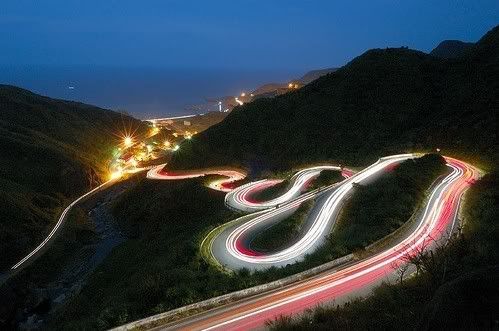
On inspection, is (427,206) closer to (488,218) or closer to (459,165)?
(488,218)

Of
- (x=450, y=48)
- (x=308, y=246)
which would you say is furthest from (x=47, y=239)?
(x=450, y=48)

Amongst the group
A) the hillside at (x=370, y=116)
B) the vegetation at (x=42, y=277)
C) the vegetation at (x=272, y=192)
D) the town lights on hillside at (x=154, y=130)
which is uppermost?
the town lights on hillside at (x=154, y=130)

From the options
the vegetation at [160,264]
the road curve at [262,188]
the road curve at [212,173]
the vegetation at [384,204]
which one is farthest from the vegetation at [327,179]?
the road curve at [212,173]

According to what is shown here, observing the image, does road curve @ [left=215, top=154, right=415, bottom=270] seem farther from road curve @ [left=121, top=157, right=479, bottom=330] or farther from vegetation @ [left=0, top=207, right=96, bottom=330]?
vegetation @ [left=0, top=207, right=96, bottom=330]

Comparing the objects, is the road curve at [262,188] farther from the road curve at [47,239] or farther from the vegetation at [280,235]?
the road curve at [47,239]

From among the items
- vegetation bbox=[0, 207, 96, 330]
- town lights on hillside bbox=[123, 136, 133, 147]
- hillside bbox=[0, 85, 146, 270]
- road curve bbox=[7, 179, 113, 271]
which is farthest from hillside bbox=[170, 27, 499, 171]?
town lights on hillside bbox=[123, 136, 133, 147]

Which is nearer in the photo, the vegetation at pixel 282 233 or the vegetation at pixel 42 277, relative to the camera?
the vegetation at pixel 282 233

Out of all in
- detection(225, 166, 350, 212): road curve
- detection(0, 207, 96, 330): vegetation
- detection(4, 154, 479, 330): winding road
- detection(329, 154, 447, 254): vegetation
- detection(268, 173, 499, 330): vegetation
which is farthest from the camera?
detection(225, 166, 350, 212): road curve
